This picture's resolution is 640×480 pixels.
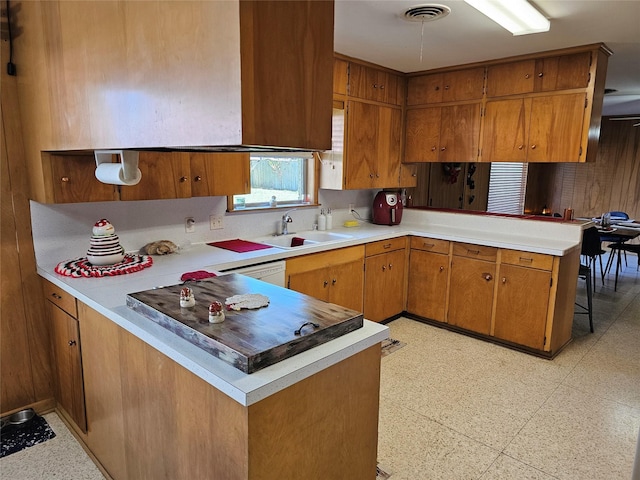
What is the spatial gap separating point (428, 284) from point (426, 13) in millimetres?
2344

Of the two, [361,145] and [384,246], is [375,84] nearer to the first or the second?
[361,145]

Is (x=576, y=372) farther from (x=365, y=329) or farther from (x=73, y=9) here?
(x=73, y=9)

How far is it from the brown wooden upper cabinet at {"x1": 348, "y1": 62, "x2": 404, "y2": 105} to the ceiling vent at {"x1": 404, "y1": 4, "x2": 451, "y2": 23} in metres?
1.07

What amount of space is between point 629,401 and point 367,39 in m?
3.14

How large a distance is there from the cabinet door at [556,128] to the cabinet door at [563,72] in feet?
0.28

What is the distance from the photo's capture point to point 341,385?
4.60ft

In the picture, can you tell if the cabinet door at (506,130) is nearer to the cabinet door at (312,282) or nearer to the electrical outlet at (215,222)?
the cabinet door at (312,282)

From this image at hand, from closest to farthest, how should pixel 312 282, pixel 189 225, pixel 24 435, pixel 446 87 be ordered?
pixel 24 435, pixel 189 225, pixel 312 282, pixel 446 87

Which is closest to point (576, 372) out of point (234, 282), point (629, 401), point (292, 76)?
point (629, 401)

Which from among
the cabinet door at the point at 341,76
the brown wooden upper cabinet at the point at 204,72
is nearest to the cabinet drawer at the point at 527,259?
the cabinet door at the point at 341,76

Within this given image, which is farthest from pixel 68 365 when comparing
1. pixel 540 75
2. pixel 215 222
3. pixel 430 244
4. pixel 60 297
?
pixel 540 75

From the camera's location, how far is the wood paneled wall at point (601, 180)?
7367 mm

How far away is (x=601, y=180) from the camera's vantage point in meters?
7.62

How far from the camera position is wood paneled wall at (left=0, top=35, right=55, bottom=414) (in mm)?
2268
